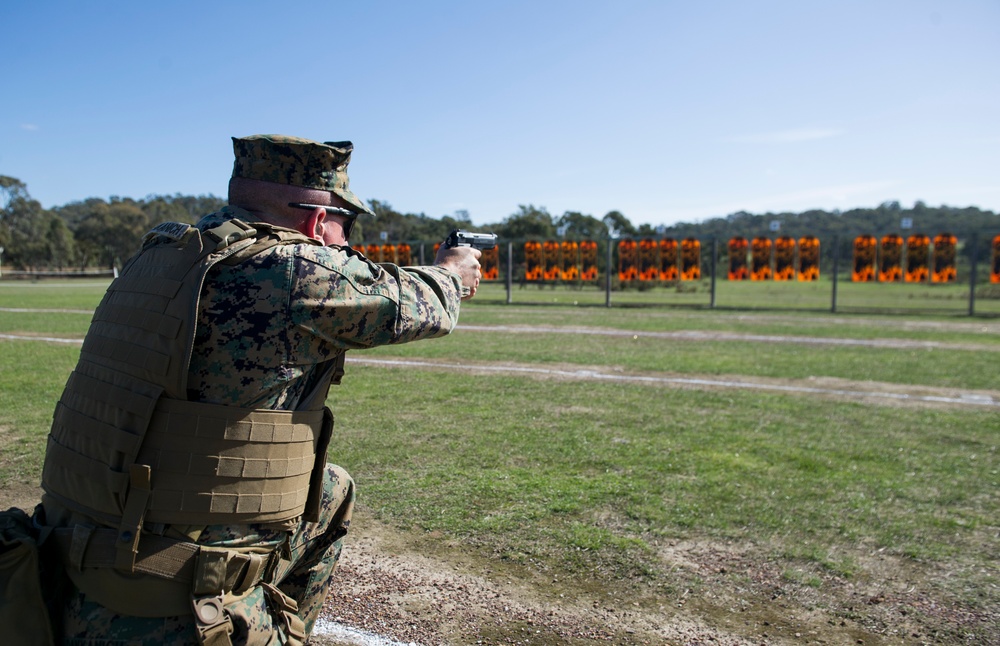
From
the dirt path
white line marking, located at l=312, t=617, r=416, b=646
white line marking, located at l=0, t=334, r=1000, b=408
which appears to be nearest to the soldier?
white line marking, located at l=312, t=617, r=416, b=646

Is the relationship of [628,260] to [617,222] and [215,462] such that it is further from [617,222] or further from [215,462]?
[617,222]

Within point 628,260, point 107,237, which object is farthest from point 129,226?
point 628,260

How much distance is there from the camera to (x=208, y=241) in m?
2.08

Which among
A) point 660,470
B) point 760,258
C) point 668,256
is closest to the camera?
point 660,470

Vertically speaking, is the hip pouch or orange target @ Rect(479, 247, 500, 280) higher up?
orange target @ Rect(479, 247, 500, 280)

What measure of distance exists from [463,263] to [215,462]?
3.91 feet

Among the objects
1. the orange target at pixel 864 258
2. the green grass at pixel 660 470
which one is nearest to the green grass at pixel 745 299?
the orange target at pixel 864 258

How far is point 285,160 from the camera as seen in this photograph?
235 centimetres

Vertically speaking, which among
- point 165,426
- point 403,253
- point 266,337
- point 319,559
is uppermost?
point 403,253

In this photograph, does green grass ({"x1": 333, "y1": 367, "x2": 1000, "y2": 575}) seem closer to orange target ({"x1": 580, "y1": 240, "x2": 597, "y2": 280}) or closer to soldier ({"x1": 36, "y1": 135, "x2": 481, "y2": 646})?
soldier ({"x1": 36, "y1": 135, "x2": 481, "y2": 646})

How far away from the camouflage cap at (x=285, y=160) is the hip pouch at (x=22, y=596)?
1.32 m

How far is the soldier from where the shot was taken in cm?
200

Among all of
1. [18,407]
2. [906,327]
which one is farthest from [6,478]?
[906,327]

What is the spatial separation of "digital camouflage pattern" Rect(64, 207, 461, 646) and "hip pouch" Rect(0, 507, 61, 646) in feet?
0.29
